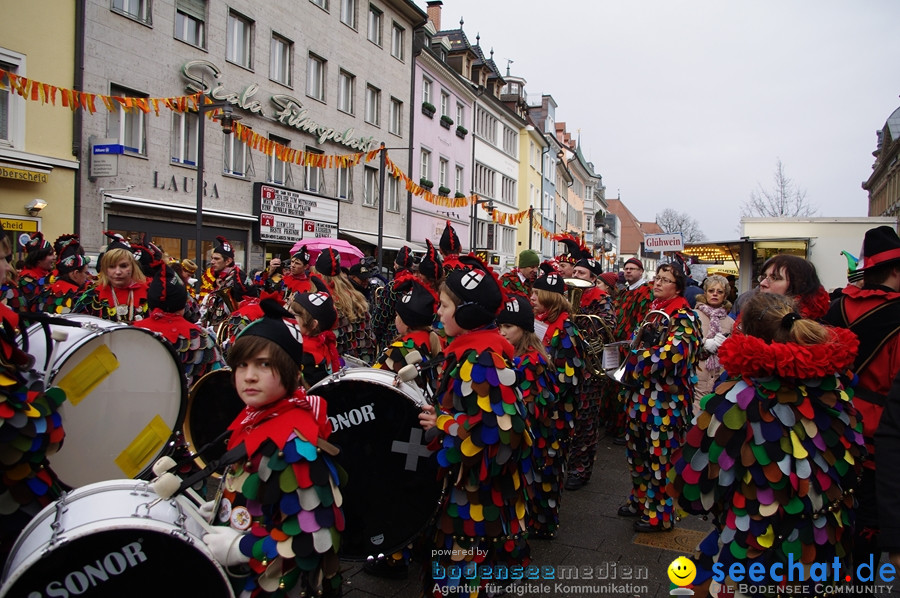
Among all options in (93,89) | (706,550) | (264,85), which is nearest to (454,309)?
(706,550)

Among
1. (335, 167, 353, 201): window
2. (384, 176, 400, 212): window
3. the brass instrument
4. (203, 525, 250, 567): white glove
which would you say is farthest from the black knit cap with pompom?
(384, 176, 400, 212): window

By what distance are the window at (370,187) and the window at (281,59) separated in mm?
5202

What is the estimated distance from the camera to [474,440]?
289cm

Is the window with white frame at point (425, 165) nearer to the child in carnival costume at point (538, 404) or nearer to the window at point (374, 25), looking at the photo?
the window at point (374, 25)

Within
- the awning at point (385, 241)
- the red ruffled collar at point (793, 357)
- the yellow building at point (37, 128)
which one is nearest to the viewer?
the red ruffled collar at point (793, 357)

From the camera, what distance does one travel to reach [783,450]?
2473 millimetres

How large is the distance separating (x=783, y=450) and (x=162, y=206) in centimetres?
1524

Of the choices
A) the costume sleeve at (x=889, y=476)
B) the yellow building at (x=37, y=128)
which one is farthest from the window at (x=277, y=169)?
the costume sleeve at (x=889, y=476)

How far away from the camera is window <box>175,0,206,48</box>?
15.8 meters

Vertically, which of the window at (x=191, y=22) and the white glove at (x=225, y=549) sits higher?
the window at (x=191, y=22)

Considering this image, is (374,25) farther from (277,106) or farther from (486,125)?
(486,125)

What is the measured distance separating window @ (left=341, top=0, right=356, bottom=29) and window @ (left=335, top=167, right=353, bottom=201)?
539cm

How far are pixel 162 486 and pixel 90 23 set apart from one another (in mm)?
14842

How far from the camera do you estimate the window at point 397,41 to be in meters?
26.1
